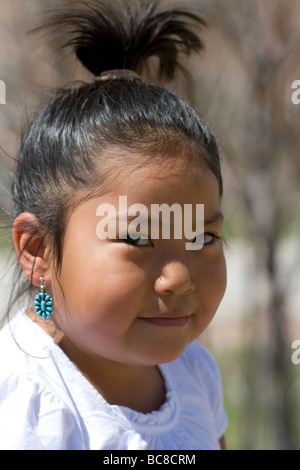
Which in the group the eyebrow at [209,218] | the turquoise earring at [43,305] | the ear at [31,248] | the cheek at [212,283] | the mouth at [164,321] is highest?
the eyebrow at [209,218]

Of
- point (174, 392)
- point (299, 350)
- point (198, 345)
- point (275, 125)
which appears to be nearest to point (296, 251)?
Result: point (299, 350)

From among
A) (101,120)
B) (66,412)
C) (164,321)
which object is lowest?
(66,412)

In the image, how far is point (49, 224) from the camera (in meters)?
1.10

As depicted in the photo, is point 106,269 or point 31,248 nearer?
point 106,269

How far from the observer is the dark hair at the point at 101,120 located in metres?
1.08

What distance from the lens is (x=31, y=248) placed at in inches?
44.4

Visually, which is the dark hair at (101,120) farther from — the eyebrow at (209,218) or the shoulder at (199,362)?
the shoulder at (199,362)

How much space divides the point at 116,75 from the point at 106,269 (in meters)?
0.43

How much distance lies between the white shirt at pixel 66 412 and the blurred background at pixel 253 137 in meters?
0.38
